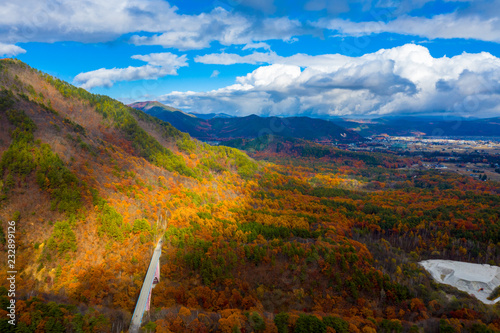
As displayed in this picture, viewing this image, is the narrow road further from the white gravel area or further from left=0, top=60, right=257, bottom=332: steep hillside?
the white gravel area

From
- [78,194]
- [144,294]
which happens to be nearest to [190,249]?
[144,294]

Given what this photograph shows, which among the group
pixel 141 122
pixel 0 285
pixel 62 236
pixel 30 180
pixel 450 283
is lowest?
pixel 450 283

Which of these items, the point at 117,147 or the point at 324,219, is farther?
the point at 117,147

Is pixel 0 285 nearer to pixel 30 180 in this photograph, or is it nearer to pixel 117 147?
pixel 30 180

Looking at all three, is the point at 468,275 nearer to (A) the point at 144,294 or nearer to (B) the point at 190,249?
(B) the point at 190,249

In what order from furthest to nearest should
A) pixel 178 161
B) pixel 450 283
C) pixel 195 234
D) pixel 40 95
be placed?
pixel 178 161, pixel 40 95, pixel 195 234, pixel 450 283

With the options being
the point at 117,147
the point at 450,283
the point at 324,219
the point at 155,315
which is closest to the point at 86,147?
the point at 117,147

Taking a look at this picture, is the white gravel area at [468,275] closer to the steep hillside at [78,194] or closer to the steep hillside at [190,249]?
the steep hillside at [190,249]
